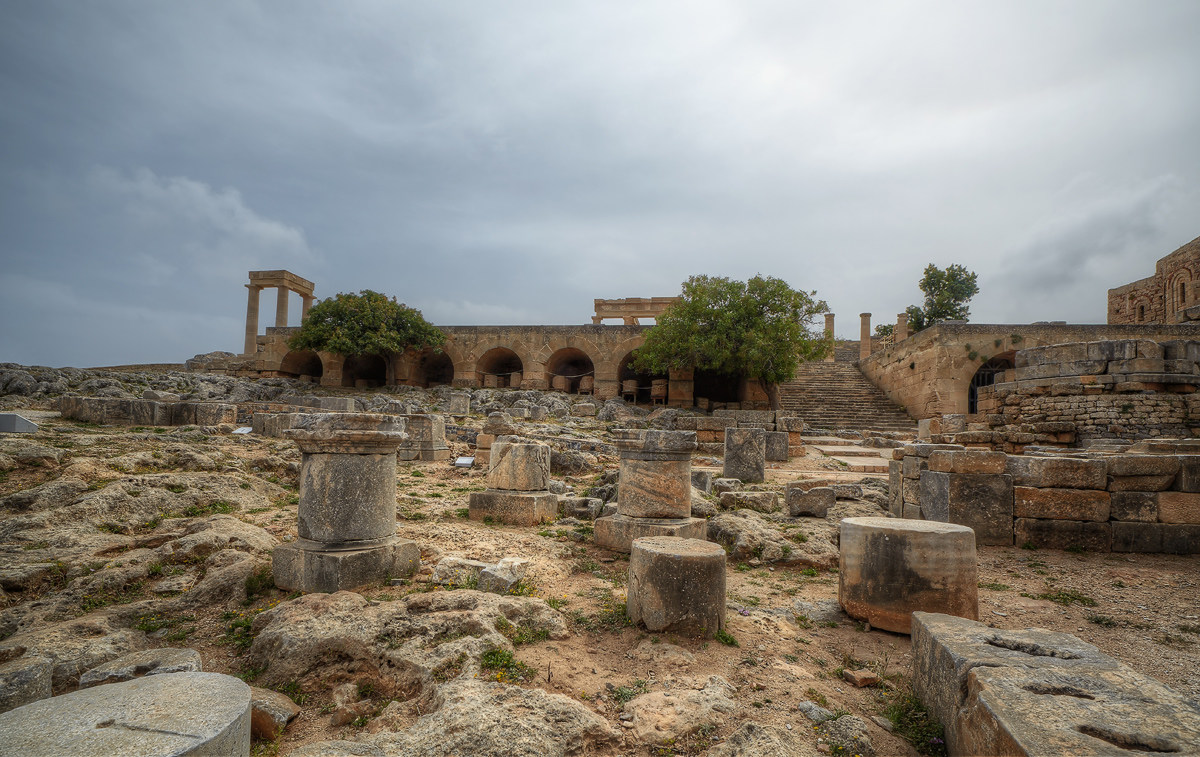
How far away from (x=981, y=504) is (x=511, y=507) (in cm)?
592

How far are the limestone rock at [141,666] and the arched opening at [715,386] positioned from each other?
78.0 feet

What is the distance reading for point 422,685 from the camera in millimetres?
3346

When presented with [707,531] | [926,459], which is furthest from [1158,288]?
[707,531]

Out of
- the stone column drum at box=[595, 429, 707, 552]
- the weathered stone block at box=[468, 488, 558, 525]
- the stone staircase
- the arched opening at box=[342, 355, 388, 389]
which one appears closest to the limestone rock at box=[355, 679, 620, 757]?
the stone column drum at box=[595, 429, 707, 552]

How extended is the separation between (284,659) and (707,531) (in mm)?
4667

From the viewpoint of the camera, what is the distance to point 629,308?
32844 mm

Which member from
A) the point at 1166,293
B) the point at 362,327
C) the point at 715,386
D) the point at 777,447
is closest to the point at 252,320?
the point at 362,327

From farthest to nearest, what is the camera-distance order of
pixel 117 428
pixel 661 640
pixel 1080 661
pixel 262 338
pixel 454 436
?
pixel 262 338 < pixel 454 436 < pixel 117 428 < pixel 661 640 < pixel 1080 661

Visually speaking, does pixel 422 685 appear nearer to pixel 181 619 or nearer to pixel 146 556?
pixel 181 619

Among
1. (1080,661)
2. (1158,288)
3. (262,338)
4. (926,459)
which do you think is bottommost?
(1080,661)

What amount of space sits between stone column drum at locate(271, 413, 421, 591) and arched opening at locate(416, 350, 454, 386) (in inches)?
990

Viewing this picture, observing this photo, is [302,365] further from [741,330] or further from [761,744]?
[761,744]

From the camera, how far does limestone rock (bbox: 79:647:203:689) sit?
320 cm

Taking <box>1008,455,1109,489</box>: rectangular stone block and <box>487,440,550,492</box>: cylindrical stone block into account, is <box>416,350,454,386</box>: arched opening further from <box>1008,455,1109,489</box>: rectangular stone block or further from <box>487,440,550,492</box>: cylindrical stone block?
<box>1008,455,1109,489</box>: rectangular stone block
